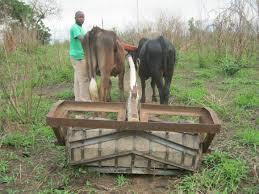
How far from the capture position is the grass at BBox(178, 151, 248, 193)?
400cm

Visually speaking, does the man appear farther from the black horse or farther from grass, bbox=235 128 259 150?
grass, bbox=235 128 259 150

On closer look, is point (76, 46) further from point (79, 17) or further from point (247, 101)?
point (247, 101)

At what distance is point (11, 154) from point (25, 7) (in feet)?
57.2

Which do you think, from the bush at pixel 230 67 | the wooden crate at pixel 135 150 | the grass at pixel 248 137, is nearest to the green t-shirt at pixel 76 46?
the grass at pixel 248 137

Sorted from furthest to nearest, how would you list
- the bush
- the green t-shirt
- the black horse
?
the bush, the green t-shirt, the black horse

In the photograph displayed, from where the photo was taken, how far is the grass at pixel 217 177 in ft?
13.1

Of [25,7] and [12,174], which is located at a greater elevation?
[25,7]

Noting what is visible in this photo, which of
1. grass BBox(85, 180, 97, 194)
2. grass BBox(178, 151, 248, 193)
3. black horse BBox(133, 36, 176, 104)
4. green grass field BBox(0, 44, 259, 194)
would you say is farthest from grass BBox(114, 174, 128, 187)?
black horse BBox(133, 36, 176, 104)

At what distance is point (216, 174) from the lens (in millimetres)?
4227

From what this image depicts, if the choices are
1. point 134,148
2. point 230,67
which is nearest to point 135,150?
point 134,148

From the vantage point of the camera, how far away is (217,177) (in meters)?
4.20

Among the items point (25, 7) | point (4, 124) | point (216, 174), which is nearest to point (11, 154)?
point (4, 124)

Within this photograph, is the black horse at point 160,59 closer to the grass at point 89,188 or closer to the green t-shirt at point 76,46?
the green t-shirt at point 76,46

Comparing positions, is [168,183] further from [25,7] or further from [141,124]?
[25,7]
